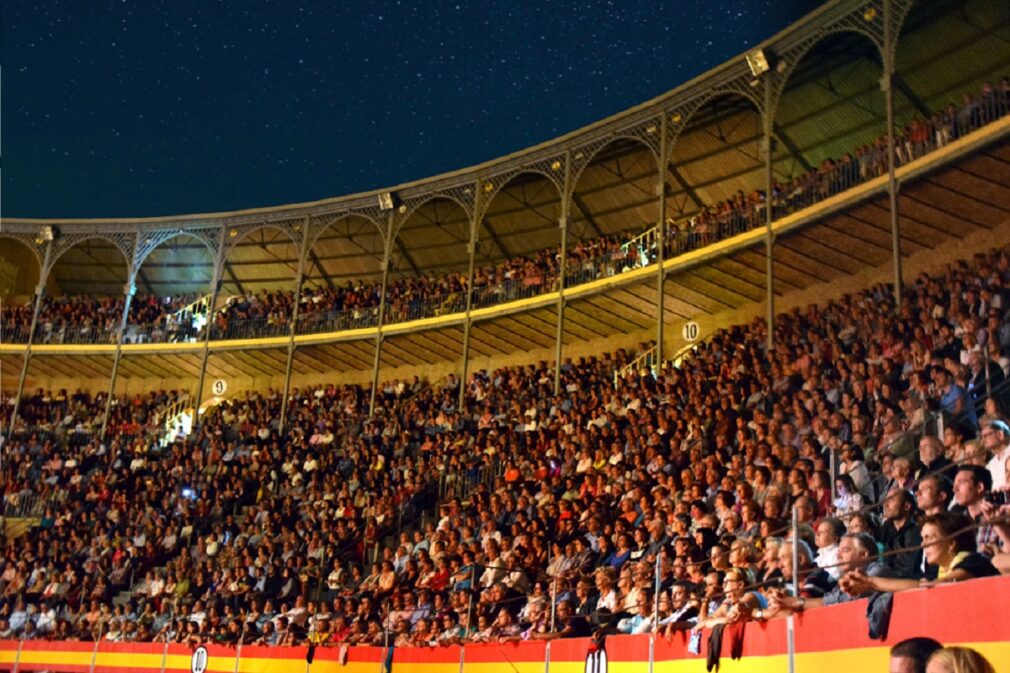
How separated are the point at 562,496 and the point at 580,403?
14.4 feet

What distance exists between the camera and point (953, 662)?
372cm

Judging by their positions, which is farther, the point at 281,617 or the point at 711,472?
the point at 281,617

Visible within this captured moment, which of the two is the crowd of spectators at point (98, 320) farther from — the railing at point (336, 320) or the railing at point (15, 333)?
the railing at point (336, 320)

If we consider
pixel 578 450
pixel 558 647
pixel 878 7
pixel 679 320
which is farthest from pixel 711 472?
pixel 679 320

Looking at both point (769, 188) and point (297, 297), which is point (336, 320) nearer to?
point (297, 297)

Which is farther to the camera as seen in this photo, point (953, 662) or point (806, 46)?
point (806, 46)

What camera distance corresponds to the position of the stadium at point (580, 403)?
31.3ft

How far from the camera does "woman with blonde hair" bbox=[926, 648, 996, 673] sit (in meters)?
3.71

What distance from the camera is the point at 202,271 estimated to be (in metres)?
37.7

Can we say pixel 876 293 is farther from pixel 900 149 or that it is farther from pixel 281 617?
pixel 281 617

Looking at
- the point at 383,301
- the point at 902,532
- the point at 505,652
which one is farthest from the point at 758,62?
the point at 902,532

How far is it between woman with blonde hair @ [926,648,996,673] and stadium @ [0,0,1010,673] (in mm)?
28

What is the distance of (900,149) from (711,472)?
9.00 metres

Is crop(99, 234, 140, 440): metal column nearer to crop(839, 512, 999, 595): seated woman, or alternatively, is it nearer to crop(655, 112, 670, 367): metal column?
crop(655, 112, 670, 367): metal column
